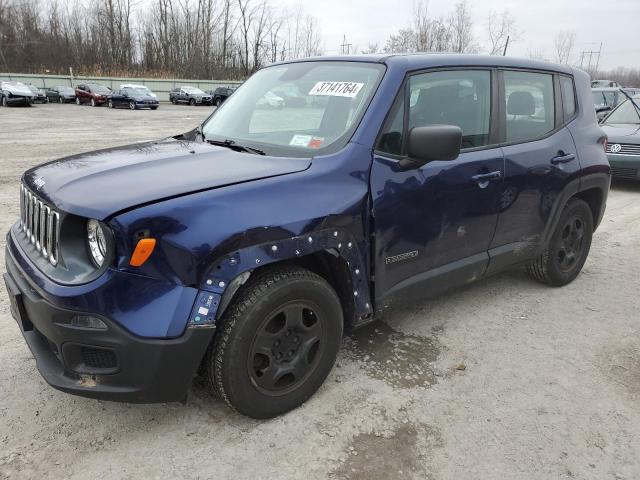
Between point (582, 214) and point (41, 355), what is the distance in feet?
13.8

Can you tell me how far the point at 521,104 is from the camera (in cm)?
377

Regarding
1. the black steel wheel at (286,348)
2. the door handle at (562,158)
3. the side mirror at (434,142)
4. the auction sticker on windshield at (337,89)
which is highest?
the auction sticker on windshield at (337,89)

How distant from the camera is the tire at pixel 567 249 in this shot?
14.1ft

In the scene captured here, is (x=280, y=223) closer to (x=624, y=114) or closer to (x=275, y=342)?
(x=275, y=342)

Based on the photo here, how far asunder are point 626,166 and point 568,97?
18.5 ft

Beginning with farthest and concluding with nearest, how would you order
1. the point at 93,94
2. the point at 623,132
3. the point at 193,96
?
the point at 193,96, the point at 93,94, the point at 623,132

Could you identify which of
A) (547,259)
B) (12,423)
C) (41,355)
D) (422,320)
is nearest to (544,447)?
(422,320)

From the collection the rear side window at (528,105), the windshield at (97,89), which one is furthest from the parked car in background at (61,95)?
the rear side window at (528,105)

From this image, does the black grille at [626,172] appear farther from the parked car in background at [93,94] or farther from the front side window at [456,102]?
the parked car in background at [93,94]

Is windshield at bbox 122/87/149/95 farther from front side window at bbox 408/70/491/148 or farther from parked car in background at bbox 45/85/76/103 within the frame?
front side window at bbox 408/70/491/148

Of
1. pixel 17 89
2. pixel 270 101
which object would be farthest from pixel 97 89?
pixel 270 101

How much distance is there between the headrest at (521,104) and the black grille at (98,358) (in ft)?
9.82

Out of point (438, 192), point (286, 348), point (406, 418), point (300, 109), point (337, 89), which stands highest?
point (337, 89)

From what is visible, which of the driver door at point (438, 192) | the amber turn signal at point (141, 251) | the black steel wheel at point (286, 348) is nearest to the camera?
the amber turn signal at point (141, 251)
